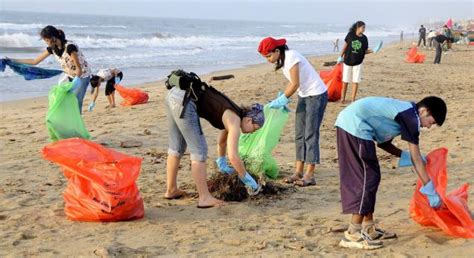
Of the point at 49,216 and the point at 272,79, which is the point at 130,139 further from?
the point at 272,79

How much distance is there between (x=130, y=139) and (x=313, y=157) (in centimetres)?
259

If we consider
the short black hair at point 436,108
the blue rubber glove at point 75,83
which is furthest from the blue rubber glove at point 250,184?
the blue rubber glove at point 75,83

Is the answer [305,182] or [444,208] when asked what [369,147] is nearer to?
[444,208]

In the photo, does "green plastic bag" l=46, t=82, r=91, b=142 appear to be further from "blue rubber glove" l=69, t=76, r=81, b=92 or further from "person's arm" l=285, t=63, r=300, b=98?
"person's arm" l=285, t=63, r=300, b=98

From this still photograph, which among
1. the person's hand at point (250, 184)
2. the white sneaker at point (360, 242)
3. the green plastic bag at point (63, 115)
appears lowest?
the white sneaker at point (360, 242)

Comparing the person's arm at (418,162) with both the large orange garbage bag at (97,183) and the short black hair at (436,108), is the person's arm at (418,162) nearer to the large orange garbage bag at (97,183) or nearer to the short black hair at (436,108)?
the short black hair at (436,108)

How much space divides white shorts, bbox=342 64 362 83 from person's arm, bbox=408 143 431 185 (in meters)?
5.45

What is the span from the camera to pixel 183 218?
4.11m

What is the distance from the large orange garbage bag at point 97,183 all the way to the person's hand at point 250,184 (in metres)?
0.77

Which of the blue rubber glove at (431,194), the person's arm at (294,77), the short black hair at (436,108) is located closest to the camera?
the short black hair at (436,108)

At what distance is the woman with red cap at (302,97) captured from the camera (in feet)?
15.4

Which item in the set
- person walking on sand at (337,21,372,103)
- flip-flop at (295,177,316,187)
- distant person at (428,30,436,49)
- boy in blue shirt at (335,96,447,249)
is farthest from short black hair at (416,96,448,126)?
distant person at (428,30,436,49)

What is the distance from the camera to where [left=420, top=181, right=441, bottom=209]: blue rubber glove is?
11.2 feet

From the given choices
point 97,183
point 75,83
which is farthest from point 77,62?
point 97,183
